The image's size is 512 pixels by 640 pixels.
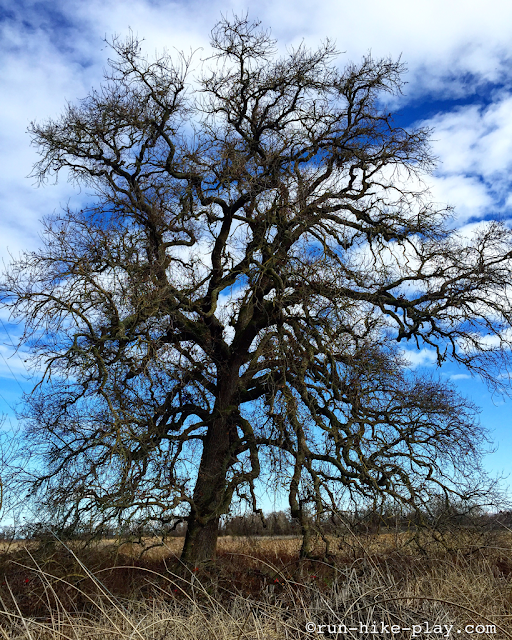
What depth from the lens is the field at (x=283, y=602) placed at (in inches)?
146

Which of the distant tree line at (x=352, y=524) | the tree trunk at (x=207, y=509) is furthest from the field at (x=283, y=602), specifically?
the tree trunk at (x=207, y=509)

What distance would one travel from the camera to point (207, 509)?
31.6 feet

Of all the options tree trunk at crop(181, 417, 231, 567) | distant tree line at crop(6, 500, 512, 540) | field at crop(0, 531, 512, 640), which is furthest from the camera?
tree trunk at crop(181, 417, 231, 567)

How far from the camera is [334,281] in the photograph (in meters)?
9.32

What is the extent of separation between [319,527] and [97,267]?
17.6ft

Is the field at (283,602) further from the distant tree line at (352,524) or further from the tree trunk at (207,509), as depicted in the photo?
the tree trunk at (207,509)

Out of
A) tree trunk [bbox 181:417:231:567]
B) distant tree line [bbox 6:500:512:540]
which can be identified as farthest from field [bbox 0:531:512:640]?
tree trunk [bbox 181:417:231:567]

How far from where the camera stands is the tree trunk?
9.45m

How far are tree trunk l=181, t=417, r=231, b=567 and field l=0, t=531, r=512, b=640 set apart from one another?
2.01 ft

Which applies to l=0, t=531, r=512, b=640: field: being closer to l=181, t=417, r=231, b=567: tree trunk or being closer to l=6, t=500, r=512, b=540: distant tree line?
l=6, t=500, r=512, b=540: distant tree line

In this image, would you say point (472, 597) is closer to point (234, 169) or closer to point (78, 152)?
point (234, 169)

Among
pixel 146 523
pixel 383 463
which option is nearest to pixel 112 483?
pixel 146 523

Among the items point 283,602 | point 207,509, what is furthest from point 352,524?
point 207,509

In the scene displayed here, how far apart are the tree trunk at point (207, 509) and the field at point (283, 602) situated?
61cm
